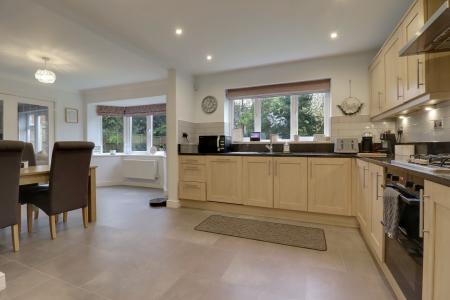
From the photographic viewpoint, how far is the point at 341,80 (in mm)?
3207

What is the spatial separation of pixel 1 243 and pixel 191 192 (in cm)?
213

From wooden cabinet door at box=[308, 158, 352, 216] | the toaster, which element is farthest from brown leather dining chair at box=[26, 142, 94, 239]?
the toaster

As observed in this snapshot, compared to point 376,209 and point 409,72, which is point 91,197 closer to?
point 376,209

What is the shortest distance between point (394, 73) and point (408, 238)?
1669 millimetres

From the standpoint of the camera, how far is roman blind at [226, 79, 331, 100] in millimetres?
3377

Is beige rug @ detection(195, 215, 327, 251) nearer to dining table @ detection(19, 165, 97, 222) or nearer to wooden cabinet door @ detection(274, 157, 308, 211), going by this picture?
wooden cabinet door @ detection(274, 157, 308, 211)

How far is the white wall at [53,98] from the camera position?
4207mm

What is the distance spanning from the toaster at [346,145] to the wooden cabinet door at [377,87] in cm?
41

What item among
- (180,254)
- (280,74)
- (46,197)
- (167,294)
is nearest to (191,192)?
(180,254)

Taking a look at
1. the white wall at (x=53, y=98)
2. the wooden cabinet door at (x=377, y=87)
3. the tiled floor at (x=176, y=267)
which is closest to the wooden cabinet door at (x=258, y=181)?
the tiled floor at (x=176, y=267)

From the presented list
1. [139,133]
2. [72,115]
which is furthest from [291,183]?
[72,115]

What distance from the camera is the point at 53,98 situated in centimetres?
488

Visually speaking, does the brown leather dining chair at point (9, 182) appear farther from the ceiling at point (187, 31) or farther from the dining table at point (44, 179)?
the ceiling at point (187, 31)

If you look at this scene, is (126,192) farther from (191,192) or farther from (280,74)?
(280,74)
